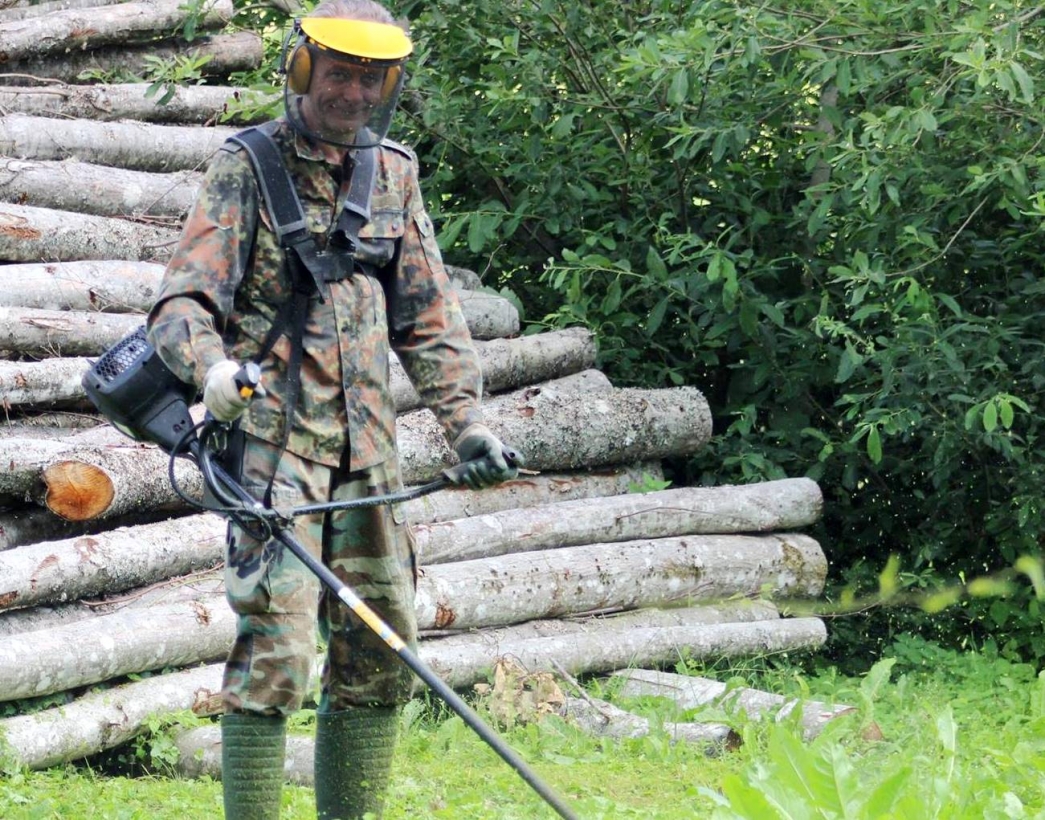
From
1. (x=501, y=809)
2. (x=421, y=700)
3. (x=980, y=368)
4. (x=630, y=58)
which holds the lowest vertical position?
(x=421, y=700)

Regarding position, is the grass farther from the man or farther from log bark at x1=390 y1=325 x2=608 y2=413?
log bark at x1=390 y1=325 x2=608 y2=413

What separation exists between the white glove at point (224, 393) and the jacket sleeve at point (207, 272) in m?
0.10

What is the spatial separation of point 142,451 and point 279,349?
2697mm

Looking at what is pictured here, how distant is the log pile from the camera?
6.14 metres

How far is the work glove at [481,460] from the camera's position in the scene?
4191 mm

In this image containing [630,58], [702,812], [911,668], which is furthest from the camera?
[911,668]

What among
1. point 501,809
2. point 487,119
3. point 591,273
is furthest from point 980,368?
point 501,809

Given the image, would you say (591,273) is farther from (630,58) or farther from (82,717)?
(82,717)

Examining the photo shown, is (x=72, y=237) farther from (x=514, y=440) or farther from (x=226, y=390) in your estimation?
(x=226, y=390)

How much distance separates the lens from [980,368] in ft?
25.7

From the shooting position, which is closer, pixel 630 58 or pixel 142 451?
pixel 142 451

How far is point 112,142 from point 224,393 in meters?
5.97

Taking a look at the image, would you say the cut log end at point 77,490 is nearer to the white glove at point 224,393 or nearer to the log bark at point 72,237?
the log bark at point 72,237

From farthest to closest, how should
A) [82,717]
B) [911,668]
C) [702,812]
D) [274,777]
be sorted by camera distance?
1. [911,668]
2. [82,717]
3. [702,812]
4. [274,777]
